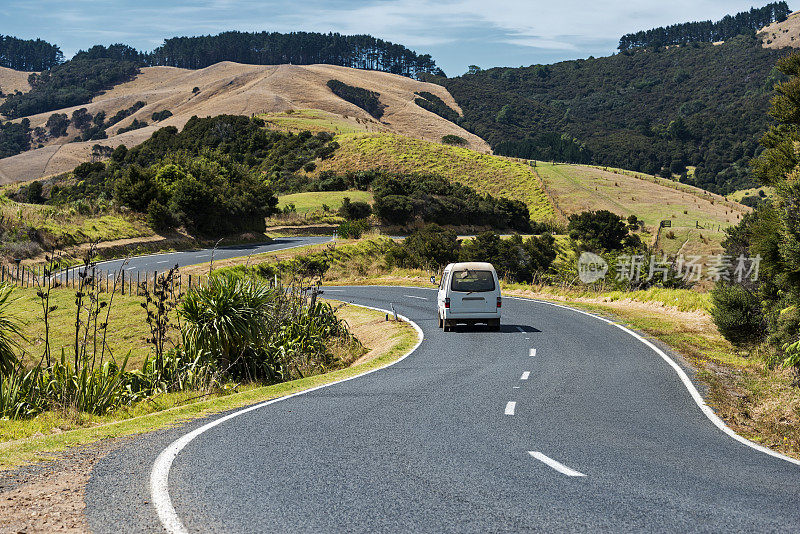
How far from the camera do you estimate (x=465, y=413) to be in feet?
32.2

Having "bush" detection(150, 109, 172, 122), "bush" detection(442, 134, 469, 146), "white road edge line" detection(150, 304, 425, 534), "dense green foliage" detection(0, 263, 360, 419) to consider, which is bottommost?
"dense green foliage" detection(0, 263, 360, 419)

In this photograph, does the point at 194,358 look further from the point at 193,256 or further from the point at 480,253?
the point at 480,253

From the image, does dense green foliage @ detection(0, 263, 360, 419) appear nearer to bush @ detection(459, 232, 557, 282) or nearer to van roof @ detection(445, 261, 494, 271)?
van roof @ detection(445, 261, 494, 271)

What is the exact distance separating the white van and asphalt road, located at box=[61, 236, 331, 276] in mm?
17951

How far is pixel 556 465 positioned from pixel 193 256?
133 ft

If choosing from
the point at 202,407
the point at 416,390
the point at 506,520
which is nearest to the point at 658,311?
the point at 416,390

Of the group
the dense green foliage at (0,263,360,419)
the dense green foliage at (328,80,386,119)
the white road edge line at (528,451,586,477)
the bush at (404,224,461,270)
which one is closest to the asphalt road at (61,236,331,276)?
the bush at (404,224,461,270)

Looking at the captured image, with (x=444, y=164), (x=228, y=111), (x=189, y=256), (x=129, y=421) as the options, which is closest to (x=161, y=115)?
(x=228, y=111)

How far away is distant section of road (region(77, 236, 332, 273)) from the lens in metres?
38.0

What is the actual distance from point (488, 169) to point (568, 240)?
38.8m

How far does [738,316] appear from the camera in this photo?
19.1 m

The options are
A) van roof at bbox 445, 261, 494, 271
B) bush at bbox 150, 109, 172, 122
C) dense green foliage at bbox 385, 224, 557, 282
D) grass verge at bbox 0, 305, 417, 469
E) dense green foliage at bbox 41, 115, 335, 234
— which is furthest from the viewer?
bush at bbox 150, 109, 172, 122

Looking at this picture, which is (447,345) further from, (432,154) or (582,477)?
(432,154)

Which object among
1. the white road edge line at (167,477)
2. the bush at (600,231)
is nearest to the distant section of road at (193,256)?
the white road edge line at (167,477)
